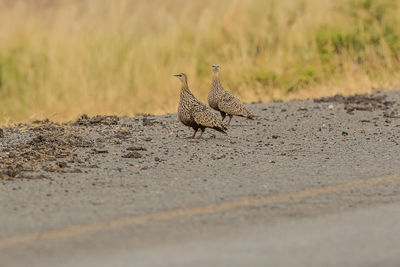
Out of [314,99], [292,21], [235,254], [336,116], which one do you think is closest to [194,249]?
[235,254]

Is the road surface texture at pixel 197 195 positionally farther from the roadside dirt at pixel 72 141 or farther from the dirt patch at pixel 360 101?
the dirt patch at pixel 360 101

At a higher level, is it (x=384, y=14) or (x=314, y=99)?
(x=384, y=14)

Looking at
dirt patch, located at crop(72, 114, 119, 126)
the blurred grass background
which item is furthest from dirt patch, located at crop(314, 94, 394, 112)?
dirt patch, located at crop(72, 114, 119, 126)

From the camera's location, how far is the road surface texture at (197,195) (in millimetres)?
5812

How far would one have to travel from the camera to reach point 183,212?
6.69m

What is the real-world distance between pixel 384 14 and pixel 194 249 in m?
13.6

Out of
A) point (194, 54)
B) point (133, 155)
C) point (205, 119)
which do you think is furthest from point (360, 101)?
point (194, 54)

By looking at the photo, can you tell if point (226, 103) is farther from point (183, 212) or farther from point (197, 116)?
point (183, 212)

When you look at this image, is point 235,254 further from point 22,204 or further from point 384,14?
point 384,14

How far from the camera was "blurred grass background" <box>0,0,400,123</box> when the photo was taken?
1634 centimetres

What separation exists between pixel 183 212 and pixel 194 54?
11908 mm

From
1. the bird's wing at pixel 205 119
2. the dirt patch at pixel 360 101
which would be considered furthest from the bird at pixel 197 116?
the dirt patch at pixel 360 101

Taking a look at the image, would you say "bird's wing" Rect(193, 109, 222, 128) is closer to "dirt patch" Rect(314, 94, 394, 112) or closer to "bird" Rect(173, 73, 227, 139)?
"bird" Rect(173, 73, 227, 139)

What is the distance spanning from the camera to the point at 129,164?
8758 millimetres
